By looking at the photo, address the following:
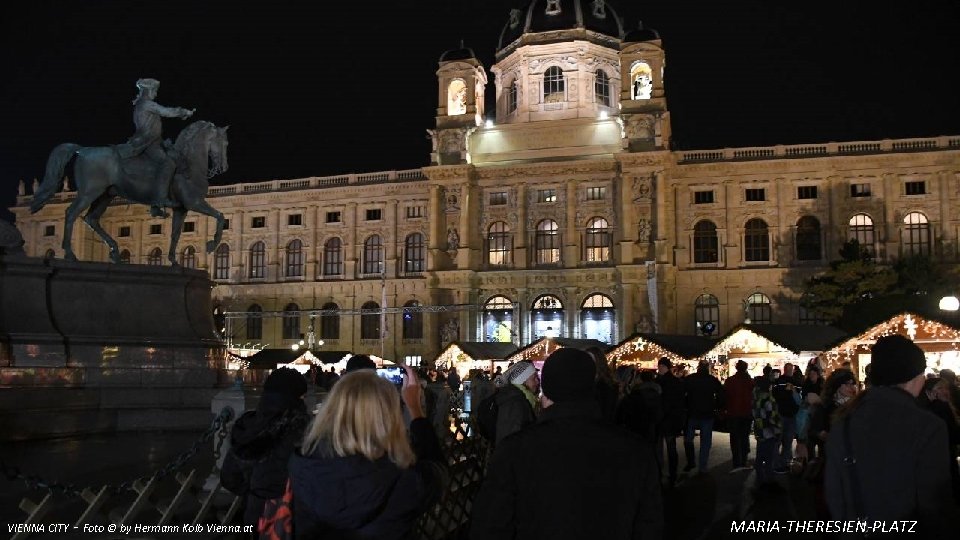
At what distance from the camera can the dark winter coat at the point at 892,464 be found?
349 cm

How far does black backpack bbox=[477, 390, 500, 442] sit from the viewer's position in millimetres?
7859

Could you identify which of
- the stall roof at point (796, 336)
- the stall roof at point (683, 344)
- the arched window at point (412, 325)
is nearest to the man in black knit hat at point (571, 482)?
the stall roof at point (796, 336)

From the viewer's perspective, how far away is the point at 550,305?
49.2m

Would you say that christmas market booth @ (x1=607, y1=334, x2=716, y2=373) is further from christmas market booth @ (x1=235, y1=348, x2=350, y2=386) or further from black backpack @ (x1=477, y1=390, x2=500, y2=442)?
black backpack @ (x1=477, y1=390, x2=500, y2=442)

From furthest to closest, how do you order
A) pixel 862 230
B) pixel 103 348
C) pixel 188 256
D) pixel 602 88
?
pixel 188 256 → pixel 602 88 → pixel 862 230 → pixel 103 348

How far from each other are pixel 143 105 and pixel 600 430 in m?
14.3

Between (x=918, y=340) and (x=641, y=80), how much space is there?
103 ft

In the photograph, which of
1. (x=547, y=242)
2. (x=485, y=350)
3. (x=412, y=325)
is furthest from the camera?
(x=412, y=325)

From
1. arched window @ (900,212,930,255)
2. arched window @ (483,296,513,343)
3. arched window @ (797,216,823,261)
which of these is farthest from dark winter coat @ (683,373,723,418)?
arched window @ (900,212,930,255)

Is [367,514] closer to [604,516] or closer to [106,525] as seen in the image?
[604,516]

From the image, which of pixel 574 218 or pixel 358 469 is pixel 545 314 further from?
pixel 358 469

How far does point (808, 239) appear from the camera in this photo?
4825cm

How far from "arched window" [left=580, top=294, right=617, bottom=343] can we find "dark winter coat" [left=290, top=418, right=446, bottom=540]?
44.7 metres

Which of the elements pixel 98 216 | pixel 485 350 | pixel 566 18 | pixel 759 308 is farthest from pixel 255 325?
pixel 98 216
